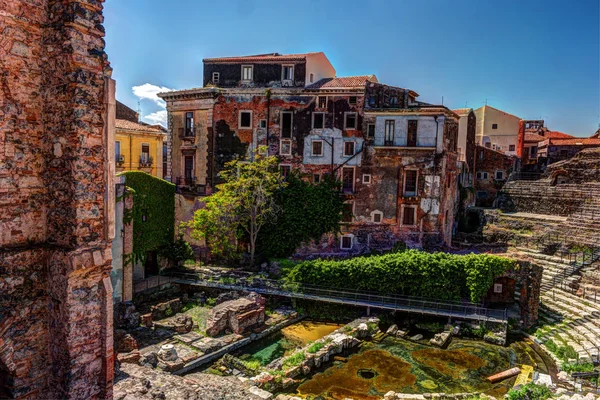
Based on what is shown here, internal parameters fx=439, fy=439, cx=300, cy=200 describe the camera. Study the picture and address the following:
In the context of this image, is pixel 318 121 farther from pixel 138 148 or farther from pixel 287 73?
pixel 138 148

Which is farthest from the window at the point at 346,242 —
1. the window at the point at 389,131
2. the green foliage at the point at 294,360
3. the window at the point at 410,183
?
the green foliage at the point at 294,360

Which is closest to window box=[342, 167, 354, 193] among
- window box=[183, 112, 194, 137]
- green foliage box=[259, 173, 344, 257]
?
green foliage box=[259, 173, 344, 257]

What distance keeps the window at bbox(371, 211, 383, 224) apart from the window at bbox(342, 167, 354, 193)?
6.93ft

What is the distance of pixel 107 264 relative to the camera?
Result: 26.3 feet

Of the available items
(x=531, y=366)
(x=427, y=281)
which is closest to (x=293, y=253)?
(x=427, y=281)

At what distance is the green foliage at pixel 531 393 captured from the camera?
14.3 m

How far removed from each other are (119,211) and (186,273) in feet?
18.8

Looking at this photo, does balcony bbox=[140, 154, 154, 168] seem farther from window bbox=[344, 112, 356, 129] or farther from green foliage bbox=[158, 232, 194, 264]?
window bbox=[344, 112, 356, 129]

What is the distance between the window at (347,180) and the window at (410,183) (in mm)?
3442

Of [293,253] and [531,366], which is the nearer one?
[531,366]

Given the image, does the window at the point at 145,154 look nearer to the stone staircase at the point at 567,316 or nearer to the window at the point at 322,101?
the window at the point at 322,101

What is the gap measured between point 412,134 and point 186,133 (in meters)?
15.4

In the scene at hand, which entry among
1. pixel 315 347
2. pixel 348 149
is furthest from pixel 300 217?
pixel 315 347

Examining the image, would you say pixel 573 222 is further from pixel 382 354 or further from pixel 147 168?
pixel 147 168
